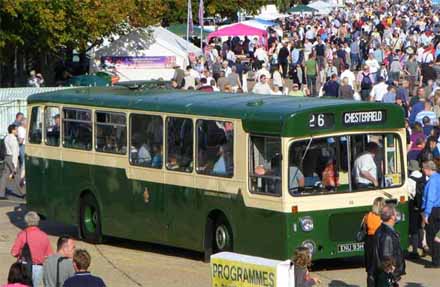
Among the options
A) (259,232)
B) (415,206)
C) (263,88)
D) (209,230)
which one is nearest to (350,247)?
(259,232)

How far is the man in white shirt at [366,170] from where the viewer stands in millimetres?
18469

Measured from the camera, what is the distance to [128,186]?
21.1 metres

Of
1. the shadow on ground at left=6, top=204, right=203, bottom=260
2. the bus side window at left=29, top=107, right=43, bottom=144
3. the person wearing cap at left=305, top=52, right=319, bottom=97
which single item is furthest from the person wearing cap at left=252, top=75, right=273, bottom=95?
the bus side window at left=29, top=107, right=43, bottom=144

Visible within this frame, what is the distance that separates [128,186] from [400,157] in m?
Result: 4.39

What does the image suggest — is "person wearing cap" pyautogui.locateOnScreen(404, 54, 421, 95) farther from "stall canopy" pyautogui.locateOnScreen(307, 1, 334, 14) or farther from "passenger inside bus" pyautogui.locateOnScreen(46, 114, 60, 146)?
"stall canopy" pyautogui.locateOnScreen(307, 1, 334, 14)

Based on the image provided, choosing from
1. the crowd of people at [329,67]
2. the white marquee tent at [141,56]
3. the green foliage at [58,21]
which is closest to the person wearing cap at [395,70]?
the crowd of people at [329,67]

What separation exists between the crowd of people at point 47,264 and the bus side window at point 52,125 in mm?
7585

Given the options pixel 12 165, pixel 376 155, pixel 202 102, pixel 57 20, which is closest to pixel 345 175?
pixel 376 155

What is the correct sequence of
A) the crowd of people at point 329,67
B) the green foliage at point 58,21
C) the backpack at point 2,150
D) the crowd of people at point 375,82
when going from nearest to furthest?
1. the crowd of people at point 375,82
2. the backpack at point 2,150
3. the crowd of people at point 329,67
4. the green foliage at point 58,21

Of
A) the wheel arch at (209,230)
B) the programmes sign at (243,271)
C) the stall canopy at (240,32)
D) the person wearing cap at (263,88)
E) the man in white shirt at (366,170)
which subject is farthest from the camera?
the stall canopy at (240,32)

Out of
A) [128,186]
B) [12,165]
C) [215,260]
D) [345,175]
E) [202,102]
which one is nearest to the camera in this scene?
[215,260]

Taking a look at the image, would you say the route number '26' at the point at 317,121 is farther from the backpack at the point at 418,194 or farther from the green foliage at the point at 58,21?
the green foliage at the point at 58,21

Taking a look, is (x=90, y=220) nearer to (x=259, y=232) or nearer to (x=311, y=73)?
(x=259, y=232)

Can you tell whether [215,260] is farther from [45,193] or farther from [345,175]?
[45,193]
